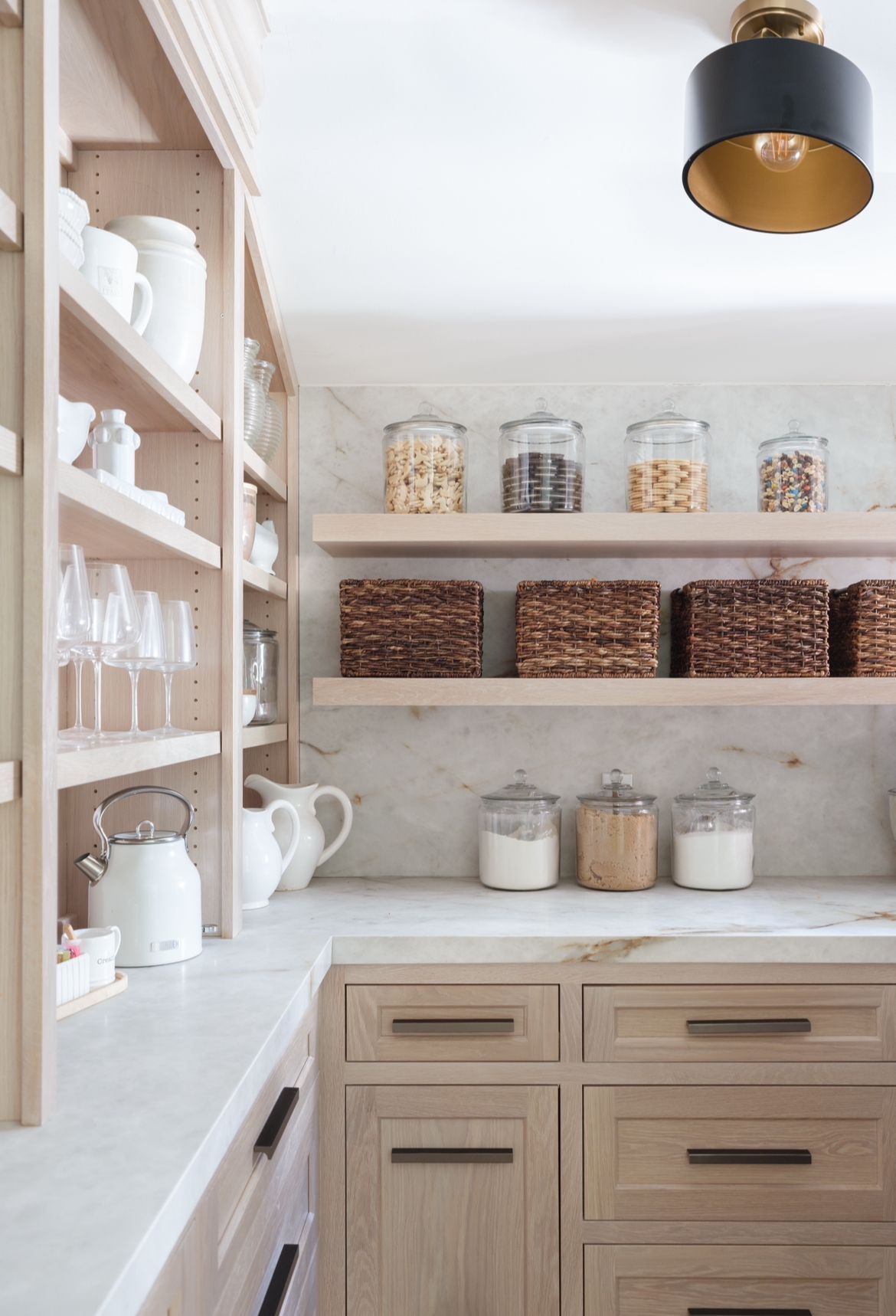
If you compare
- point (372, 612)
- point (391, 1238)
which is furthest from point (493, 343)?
point (391, 1238)

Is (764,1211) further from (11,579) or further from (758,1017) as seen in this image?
(11,579)

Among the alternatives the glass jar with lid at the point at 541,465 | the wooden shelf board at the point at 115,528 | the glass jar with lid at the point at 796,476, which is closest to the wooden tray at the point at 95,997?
the wooden shelf board at the point at 115,528

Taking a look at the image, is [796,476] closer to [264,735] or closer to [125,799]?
[264,735]

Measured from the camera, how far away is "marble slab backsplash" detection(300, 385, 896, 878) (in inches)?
101

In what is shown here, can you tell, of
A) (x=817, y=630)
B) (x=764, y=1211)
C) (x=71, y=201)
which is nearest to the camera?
(x=71, y=201)

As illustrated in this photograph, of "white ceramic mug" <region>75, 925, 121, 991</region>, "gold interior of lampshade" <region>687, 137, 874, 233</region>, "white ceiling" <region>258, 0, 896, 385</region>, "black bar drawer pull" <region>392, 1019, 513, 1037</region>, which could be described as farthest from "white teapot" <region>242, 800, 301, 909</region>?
"gold interior of lampshade" <region>687, 137, 874, 233</region>

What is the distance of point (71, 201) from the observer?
4.53 feet

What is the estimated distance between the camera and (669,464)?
2.30 m

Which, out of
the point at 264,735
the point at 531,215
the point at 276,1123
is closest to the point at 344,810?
the point at 264,735

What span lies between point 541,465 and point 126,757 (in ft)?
4.00

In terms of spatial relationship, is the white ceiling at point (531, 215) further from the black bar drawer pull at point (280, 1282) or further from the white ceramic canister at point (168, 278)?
the black bar drawer pull at point (280, 1282)

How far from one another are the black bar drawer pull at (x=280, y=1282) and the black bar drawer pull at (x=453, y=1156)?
1.08ft

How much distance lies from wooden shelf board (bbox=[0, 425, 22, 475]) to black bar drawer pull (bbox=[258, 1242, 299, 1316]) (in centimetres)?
107

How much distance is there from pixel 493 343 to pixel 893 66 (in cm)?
99
